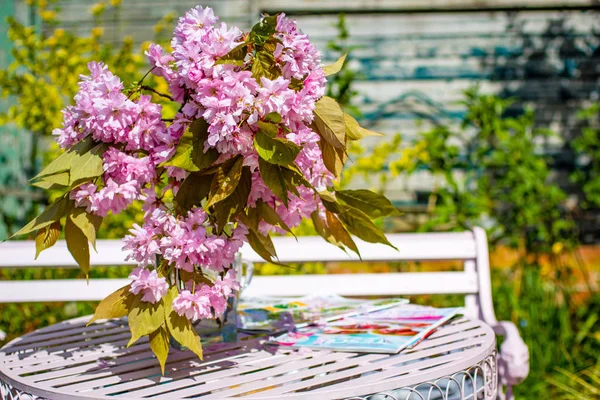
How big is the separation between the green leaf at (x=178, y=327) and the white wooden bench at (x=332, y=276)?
3.64 ft

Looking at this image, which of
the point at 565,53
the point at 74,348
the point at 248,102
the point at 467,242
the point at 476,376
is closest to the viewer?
the point at 248,102

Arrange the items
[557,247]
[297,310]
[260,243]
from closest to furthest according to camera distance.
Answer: [260,243], [297,310], [557,247]

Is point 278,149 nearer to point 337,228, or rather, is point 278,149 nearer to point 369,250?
point 337,228

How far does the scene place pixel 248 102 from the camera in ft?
3.90

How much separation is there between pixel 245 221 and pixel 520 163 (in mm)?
2692

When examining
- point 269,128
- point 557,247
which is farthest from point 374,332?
point 557,247

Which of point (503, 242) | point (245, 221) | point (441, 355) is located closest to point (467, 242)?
point (441, 355)

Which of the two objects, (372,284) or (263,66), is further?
(372,284)

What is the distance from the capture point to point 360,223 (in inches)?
58.2

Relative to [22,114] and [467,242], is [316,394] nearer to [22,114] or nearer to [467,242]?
[467,242]

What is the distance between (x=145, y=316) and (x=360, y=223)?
18.5 inches

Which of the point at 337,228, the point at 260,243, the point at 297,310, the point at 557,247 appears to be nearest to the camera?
the point at 260,243

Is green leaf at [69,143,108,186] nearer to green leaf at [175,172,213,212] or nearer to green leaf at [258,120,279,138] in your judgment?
green leaf at [175,172,213,212]

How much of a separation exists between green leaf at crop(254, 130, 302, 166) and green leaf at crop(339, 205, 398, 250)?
30cm
